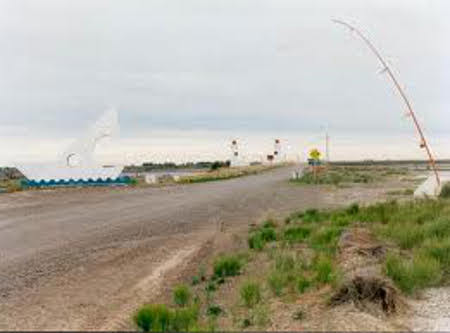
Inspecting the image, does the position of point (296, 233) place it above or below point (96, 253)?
above

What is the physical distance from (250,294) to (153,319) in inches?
75.3

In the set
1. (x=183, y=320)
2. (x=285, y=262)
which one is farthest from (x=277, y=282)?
(x=183, y=320)

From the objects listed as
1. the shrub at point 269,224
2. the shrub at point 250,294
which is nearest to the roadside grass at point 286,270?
the shrub at point 250,294

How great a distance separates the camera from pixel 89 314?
755cm

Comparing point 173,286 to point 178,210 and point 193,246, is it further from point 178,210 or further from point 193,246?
point 178,210

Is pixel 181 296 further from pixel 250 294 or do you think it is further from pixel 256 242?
pixel 256 242

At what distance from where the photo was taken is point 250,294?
8250mm

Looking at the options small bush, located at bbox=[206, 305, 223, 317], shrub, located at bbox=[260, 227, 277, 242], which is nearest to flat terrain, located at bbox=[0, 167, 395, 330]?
small bush, located at bbox=[206, 305, 223, 317]

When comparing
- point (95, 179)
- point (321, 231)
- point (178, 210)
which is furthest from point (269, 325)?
point (95, 179)

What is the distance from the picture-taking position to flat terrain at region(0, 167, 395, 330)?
7.90 metres

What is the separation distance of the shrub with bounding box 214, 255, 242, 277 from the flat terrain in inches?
32.3

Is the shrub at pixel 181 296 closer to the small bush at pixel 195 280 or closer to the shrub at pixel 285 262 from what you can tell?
the small bush at pixel 195 280

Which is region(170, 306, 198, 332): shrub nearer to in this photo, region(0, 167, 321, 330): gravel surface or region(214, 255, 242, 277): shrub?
region(0, 167, 321, 330): gravel surface

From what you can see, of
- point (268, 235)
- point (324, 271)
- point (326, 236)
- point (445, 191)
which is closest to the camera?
point (324, 271)
